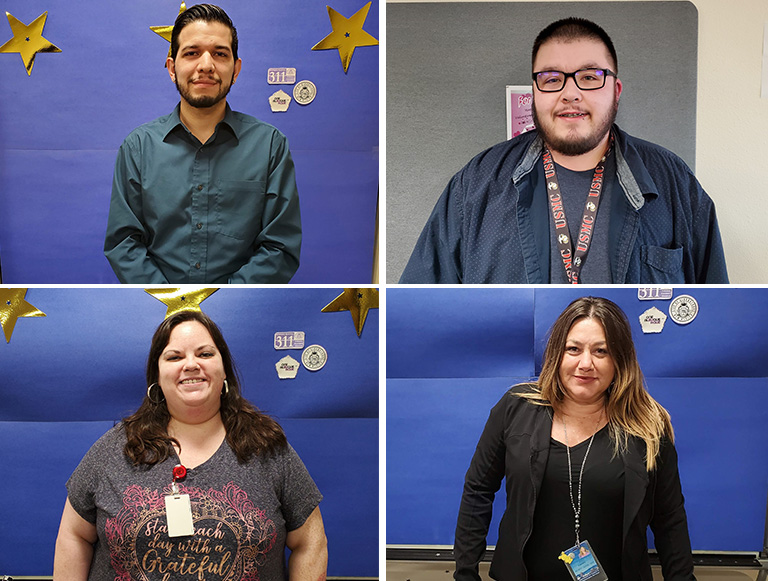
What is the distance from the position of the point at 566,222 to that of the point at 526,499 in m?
0.71

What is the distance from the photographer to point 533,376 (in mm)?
1721

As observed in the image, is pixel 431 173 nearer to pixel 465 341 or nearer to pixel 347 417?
pixel 465 341

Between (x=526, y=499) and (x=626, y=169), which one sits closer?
(x=526, y=499)

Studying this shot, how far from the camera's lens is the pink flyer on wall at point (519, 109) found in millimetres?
1964

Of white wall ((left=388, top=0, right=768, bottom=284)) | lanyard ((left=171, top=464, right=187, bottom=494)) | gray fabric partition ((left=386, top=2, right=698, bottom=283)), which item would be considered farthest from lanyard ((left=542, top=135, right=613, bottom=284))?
lanyard ((left=171, top=464, right=187, bottom=494))

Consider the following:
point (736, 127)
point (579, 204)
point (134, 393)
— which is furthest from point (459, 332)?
point (736, 127)

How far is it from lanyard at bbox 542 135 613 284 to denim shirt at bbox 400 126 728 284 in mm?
24

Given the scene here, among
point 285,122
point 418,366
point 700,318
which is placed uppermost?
point 285,122

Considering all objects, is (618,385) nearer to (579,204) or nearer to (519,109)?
(579,204)

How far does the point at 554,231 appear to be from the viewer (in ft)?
5.84

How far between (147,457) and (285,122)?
94 centimetres

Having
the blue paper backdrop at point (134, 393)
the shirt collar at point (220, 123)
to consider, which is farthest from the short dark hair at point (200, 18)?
the blue paper backdrop at point (134, 393)

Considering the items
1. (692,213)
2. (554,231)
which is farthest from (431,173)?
(692,213)

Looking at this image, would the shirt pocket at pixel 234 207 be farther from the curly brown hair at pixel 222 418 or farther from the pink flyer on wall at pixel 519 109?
the pink flyer on wall at pixel 519 109
